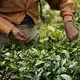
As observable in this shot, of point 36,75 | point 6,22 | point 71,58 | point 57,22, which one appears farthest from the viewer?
point 57,22

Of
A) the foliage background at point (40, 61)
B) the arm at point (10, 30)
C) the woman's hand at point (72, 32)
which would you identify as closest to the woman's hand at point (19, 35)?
the arm at point (10, 30)

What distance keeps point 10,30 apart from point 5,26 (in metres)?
0.07

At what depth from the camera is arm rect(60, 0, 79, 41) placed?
434 centimetres

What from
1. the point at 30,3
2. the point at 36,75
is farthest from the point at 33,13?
the point at 36,75

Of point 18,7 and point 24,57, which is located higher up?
point 18,7

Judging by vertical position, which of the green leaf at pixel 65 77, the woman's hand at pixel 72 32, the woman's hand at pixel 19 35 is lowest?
the green leaf at pixel 65 77

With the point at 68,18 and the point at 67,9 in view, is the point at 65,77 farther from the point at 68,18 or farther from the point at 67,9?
the point at 67,9

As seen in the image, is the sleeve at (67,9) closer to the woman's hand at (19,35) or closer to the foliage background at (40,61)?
the foliage background at (40,61)

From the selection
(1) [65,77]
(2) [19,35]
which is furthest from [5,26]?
(1) [65,77]

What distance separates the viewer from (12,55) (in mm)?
4117

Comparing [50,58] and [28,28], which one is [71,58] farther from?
[28,28]

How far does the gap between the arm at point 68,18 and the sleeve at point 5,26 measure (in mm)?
632

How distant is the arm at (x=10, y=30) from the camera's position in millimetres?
4219

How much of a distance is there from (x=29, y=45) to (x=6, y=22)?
48 cm
